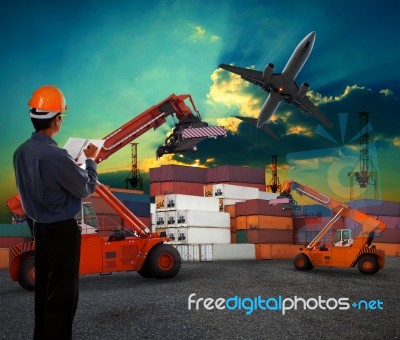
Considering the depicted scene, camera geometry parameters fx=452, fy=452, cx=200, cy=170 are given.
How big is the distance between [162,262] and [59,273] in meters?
12.1

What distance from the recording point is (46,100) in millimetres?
3377

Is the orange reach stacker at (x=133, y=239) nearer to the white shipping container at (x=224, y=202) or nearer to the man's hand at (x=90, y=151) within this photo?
the man's hand at (x=90, y=151)

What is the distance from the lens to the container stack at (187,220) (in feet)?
114

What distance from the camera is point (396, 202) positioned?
59.3m

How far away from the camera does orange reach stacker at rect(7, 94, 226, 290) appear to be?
13773 millimetres

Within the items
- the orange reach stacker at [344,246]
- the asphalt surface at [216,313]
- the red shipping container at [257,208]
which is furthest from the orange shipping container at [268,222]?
the asphalt surface at [216,313]

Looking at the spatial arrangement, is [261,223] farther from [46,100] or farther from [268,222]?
[46,100]

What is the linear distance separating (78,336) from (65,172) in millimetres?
5080

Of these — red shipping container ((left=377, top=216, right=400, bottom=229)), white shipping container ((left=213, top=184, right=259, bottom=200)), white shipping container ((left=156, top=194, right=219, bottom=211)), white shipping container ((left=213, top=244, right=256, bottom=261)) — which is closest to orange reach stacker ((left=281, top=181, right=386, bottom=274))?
white shipping container ((left=213, top=244, right=256, bottom=261))

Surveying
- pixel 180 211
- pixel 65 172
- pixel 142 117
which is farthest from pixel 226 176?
pixel 65 172

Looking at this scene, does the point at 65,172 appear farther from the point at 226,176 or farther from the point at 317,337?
the point at 226,176

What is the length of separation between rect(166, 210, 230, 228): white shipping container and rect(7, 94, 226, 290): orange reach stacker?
19085 millimetres

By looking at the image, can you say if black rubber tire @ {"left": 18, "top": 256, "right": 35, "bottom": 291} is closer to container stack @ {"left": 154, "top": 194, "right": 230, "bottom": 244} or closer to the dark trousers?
the dark trousers

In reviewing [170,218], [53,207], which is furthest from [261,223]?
[53,207]
